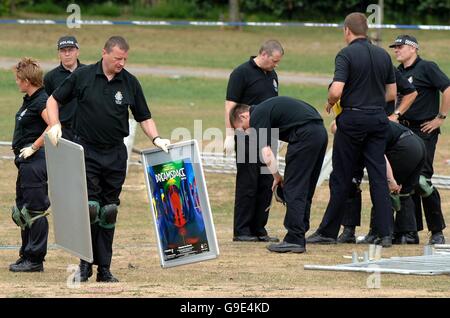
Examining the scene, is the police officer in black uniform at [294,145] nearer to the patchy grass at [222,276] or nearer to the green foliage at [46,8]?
the patchy grass at [222,276]

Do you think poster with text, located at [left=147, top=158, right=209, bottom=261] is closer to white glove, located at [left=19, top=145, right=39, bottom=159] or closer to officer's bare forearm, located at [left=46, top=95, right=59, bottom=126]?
officer's bare forearm, located at [left=46, top=95, right=59, bottom=126]

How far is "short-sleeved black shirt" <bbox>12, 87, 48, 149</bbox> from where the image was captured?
1080cm

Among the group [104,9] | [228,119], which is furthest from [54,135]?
[104,9]

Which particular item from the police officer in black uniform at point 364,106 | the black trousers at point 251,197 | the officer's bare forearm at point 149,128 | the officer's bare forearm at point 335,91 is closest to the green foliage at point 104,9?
the black trousers at point 251,197

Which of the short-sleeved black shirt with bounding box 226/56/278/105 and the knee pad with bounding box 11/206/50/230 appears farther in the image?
the short-sleeved black shirt with bounding box 226/56/278/105

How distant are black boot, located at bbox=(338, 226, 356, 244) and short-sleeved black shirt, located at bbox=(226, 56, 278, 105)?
1569mm

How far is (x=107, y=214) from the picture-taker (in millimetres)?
10086

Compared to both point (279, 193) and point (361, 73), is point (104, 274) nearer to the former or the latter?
point (279, 193)

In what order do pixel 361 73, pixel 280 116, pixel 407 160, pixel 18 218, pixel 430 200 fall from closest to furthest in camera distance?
1. pixel 18 218
2. pixel 361 73
3. pixel 280 116
4. pixel 407 160
5. pixel 430 200

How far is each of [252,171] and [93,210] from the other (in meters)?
3.31

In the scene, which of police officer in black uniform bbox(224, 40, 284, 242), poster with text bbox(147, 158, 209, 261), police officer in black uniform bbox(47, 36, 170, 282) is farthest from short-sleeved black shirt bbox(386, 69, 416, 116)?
police officer in black uniform bbox(47, 36, 170, 282)

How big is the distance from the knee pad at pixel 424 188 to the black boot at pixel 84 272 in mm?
3944

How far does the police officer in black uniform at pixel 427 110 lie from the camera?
1293cm

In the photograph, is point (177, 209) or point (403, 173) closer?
point (177, 209)
